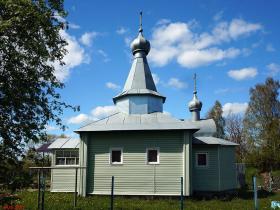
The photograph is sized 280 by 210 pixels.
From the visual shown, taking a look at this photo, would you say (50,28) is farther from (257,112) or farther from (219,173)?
(257,112)

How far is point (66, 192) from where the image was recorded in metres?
20.1

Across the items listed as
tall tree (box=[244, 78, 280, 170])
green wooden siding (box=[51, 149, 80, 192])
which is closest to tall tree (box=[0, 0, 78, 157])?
green wooden siding (box=[51, 149, 80, 192])

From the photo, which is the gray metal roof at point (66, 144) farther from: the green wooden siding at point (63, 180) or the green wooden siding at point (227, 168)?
the green wooden siding at point (227, 168)

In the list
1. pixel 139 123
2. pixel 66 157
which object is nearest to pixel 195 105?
pixel 139 123

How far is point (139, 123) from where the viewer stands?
19.0 m

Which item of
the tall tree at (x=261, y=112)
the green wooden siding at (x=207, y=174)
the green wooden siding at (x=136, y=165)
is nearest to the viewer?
the green wooden siding at (x=136, y=165)

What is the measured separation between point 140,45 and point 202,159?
27.0 feet

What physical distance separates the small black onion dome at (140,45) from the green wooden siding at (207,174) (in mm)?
7209

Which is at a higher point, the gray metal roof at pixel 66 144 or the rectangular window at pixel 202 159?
the gray metal roof at pixel 66 144

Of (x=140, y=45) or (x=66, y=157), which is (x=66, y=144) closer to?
(x=66, y=157)

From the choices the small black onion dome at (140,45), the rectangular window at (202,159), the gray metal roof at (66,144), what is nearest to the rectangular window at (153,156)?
the rectangular window at (202,159)

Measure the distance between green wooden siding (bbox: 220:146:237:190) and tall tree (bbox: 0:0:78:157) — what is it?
51.9ft

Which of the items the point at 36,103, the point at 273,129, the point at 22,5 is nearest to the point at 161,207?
the point at 36,103

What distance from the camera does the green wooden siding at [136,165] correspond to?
59.7 ft
